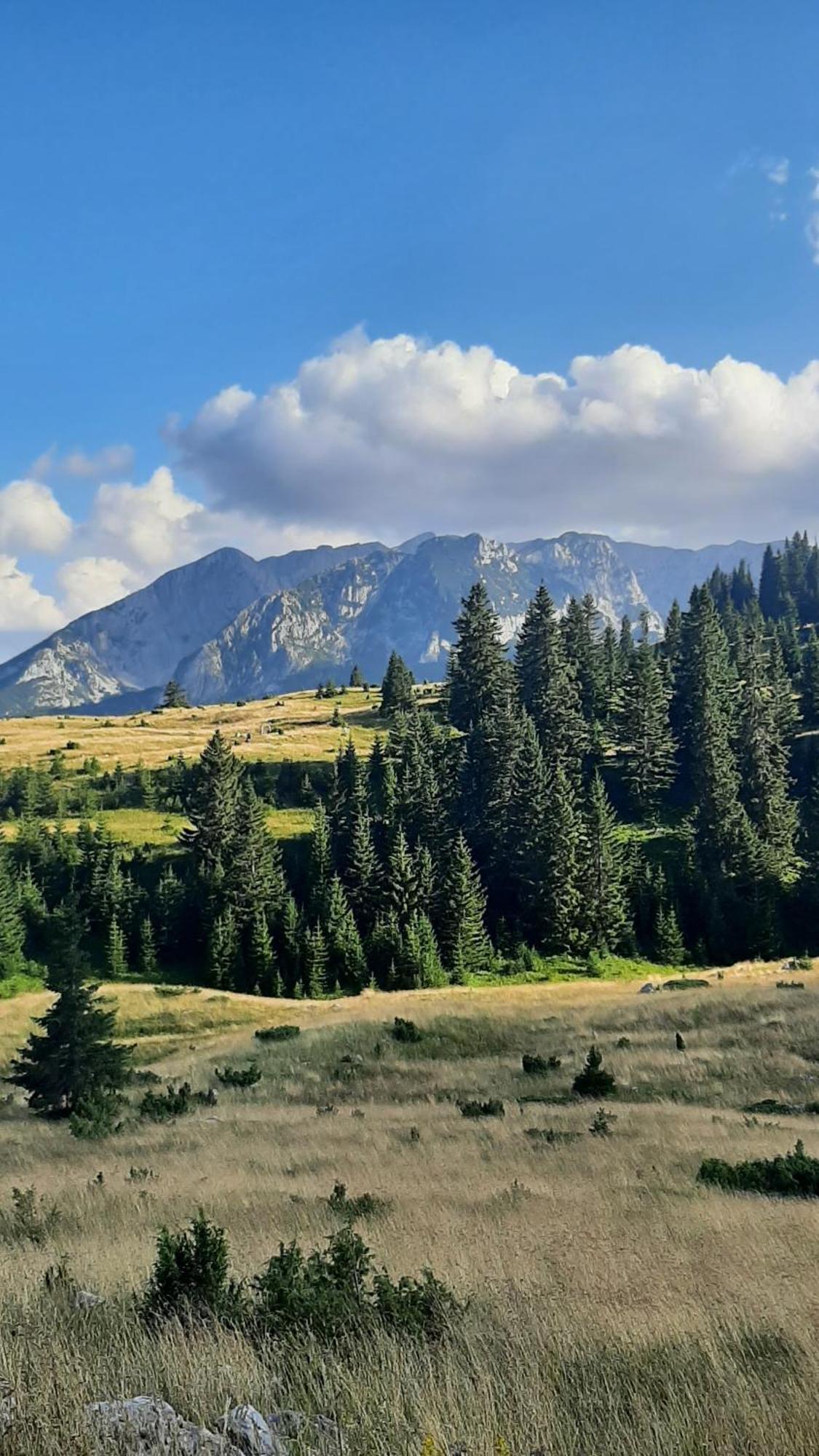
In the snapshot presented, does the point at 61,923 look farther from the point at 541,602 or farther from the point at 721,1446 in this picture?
the point at 541,602

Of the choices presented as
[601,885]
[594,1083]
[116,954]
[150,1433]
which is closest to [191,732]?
[116,954]

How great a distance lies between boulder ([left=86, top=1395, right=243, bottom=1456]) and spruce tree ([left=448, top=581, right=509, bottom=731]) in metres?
99.0

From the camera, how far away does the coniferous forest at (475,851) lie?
69.8m

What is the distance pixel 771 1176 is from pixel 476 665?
97.4 m

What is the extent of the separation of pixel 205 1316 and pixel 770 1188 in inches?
377

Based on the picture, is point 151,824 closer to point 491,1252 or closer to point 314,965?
point 314,965

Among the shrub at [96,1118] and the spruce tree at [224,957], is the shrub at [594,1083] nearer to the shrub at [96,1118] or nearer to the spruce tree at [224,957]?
the shrub at [96,1118]

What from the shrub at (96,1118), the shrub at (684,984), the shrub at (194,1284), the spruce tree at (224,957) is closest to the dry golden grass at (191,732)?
the spruce tree at (224,957)

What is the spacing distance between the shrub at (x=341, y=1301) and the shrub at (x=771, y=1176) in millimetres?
7147

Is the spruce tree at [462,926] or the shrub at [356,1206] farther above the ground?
the shrub at [356,1206]

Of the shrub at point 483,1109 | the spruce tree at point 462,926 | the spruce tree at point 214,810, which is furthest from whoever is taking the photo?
the spruce tree at point 214,810

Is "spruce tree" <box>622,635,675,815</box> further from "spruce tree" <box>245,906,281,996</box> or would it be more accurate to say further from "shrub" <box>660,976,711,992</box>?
"spruce tree" <box>245,906,281,996</box>

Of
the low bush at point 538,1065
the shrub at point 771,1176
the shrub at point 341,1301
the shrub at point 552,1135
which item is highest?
the shrub at point 341,1301

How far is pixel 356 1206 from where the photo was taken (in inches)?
476
